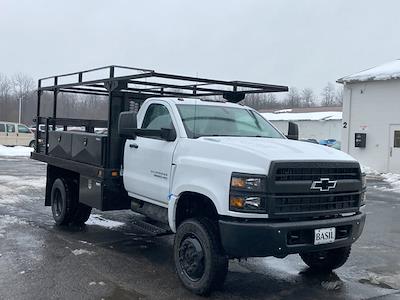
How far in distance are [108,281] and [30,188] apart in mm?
8737

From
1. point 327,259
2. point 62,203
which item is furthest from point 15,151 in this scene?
point 327,259

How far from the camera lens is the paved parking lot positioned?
5508 mm

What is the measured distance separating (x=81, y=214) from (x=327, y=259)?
451 centimetres

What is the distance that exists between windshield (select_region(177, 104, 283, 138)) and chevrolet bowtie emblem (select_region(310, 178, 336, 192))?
146 cm

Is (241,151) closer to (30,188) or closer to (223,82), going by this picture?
(223,82)

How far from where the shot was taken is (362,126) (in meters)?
24.0

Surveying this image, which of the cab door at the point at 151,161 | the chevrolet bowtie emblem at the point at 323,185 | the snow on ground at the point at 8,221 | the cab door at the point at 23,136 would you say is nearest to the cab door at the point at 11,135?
the cab door at the point at 23,136

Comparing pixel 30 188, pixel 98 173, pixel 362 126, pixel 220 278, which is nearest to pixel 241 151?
pixel 220 278

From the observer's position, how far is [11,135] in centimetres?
3362

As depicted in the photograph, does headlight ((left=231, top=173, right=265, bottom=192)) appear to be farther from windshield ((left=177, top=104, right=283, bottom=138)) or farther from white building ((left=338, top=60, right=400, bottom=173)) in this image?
white building ((left=338, top=60, right=400, bottom=173))

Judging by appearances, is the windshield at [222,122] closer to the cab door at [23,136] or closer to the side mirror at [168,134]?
the side mirror at [168,134]

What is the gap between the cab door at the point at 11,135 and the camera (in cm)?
3353

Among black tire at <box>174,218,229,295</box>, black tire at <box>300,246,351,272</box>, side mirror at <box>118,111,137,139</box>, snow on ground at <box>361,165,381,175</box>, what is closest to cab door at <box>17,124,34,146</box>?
snow on ground at <box>361,165,381,175</box>

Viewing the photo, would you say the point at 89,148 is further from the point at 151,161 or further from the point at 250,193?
the point at 250,193
